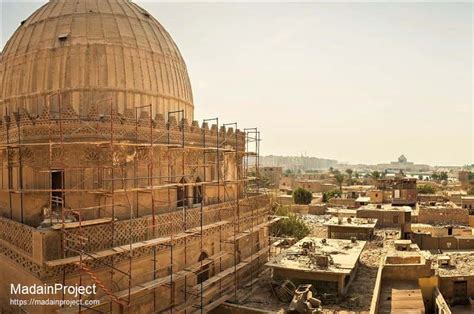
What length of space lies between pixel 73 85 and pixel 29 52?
2.90 metres

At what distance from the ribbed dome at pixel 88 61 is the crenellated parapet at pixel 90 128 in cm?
138

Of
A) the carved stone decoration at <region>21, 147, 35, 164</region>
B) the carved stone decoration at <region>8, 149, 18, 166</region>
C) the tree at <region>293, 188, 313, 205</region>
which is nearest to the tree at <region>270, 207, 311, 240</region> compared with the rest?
the carved stone decoration at <region>8, 149, 18, 166</region>

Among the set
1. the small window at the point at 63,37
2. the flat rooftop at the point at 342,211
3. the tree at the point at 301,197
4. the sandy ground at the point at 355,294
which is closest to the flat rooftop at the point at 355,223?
the sandy ground at the point at 355,294

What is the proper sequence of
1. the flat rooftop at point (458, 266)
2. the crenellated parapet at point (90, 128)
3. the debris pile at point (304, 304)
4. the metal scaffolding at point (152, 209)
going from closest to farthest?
the metal scaffolding at point (152, 209) < the crenellated parapet at point (90, 128) < the debris pile at point (304, 304) < the flat rooftop at point (458, 266)

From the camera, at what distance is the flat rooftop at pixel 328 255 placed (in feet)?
58.7

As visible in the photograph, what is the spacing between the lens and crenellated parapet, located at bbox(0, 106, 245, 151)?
13.4m

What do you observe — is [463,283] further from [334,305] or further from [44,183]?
[44,183]

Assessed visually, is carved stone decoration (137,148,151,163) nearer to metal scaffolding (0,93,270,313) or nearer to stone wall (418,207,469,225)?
metal scaffolding (0,93,270,313)

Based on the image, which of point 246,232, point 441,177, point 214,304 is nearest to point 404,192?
point 246,232

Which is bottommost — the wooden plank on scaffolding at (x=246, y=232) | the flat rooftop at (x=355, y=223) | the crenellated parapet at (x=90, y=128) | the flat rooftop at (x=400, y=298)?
the flat rooftop at (x=400, y=298)

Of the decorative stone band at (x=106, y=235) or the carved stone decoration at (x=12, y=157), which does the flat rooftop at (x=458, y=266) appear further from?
the carved stone decoration at (x=12, y=157)

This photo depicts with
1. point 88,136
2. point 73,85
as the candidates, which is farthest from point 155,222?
point 73,85

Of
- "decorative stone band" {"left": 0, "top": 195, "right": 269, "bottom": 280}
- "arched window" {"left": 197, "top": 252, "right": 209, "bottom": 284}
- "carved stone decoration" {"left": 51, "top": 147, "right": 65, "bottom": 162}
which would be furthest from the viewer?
"arched window" {"left": 197, "top": 252, "right": 209, "bottom": 284}

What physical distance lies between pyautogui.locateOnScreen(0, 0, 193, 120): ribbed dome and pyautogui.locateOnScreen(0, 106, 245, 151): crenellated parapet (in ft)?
4.53
